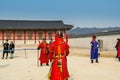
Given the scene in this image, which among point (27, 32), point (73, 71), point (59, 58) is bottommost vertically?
point (73, 71)

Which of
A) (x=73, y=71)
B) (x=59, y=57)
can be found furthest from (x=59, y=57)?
(x=73, y=71)

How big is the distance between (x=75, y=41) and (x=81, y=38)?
5079 mm

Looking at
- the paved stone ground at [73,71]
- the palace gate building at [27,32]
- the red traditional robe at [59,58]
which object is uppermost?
the palace gate building at [27,32]

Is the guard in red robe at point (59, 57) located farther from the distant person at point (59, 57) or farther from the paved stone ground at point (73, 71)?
the paved stone ground at point (73, 71)

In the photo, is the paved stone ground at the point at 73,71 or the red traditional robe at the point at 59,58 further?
the paved stone ground at the point at 73,71

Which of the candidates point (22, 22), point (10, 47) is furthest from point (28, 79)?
point (22, 22)

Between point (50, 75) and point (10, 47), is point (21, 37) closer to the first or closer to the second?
point (10, 47)

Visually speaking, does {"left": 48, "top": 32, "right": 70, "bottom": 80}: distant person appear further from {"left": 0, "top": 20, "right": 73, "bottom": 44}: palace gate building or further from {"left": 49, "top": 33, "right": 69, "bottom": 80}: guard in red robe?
{"left": 0, "top": 20, "right": 73, "bottom": 44}: palace gate building

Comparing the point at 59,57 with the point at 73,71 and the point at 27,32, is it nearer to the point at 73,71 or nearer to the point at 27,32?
the point at 73,71

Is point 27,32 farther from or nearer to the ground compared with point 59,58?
farther from the ground

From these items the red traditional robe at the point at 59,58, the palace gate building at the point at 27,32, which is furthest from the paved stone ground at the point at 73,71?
the palace gate building at the point at 27,32

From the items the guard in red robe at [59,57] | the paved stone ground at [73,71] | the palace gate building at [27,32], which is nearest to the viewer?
the guard in red robe at [59,57]

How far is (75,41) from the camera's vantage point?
51000 millimetres

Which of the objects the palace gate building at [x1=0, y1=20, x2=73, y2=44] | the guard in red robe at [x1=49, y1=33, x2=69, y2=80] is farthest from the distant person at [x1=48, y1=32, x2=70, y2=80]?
the palace gate building at [x1=0, y1=20, x2=73, y2=44]
